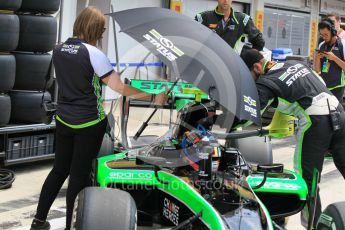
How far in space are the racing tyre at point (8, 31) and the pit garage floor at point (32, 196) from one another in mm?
1424

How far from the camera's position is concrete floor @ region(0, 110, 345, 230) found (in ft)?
16.5

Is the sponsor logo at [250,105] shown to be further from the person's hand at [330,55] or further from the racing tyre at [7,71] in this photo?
the person's hand at [330,55]

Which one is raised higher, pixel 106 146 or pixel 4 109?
pixel 4 109

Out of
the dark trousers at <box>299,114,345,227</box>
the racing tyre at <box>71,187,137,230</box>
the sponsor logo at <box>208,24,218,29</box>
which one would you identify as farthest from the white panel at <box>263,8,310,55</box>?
the racing tyre at <box>71,187,137,230</box>

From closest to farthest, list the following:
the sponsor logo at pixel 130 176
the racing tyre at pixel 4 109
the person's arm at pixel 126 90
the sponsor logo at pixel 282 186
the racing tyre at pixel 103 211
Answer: the racing tyre at pixel 103 211, the sponsor logo at pixel 130 176, the sponsor logo at pixel 282 186, the person's arm at pixel 126 90, the racing tyre at pixel 4 109

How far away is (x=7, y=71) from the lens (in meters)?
6.08

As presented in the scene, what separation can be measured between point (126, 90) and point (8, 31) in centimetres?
228

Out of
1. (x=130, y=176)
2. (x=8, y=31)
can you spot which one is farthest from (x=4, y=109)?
(x=130, y=176)

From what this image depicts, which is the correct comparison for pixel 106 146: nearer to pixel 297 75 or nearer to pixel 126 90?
pixel 126 90

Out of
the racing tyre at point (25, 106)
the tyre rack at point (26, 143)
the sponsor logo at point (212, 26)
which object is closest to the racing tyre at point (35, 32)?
the racing tyre at point (25, 106)

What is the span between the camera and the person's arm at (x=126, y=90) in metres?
4.16

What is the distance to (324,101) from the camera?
455 cm

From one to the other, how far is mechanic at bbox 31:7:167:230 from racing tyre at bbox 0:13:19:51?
1.96 meters

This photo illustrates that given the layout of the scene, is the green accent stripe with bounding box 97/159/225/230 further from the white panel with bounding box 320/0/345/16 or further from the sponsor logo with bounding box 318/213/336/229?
the white panel with bounding box 320/0/345/16
